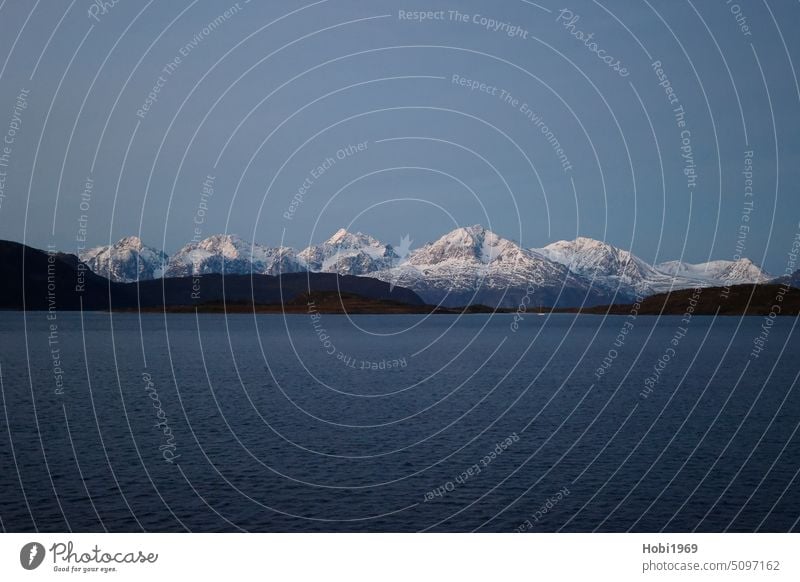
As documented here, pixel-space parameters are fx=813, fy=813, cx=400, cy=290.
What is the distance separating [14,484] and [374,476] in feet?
73.8

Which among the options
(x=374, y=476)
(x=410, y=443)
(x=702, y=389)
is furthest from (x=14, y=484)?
(x=702, y=389)

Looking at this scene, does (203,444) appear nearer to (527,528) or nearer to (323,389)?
(527,528)

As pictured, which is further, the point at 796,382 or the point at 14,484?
the point at 796,382

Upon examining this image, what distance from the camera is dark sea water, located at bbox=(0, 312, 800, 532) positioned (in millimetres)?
45656

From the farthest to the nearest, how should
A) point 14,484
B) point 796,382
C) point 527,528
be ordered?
1. point 796,382
2. point 14,484
3. point 527,528

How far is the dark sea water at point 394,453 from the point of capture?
45.7 metres

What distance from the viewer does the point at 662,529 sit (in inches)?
1741
